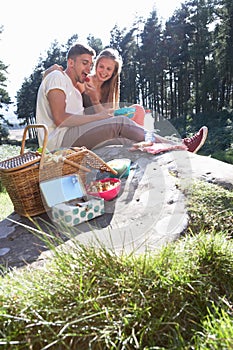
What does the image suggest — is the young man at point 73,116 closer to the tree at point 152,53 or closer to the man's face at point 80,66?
the man's face at point 80,66

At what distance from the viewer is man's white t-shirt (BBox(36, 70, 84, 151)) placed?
3.28 metres

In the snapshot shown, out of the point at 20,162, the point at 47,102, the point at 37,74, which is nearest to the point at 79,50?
the point at 47,102

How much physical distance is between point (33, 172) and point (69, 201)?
13.8 inches

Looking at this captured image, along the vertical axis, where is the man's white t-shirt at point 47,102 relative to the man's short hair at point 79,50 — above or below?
below

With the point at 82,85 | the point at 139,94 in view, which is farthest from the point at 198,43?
the point at 82,85

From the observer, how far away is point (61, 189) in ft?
8.21

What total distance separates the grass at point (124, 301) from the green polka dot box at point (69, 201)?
751 mm

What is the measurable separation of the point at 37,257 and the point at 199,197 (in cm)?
132

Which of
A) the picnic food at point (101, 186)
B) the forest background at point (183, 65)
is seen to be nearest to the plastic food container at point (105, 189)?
the picnic food at point (101, 186)

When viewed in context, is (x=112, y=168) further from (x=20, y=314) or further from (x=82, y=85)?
(x=20, y=314)

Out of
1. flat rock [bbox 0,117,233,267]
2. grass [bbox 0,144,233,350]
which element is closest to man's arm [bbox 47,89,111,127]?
flat rock [bbox 0,117,233,267]

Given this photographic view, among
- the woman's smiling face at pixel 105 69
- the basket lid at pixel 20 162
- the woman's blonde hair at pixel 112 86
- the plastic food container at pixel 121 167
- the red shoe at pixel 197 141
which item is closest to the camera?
the basket lid at pixel 20 162

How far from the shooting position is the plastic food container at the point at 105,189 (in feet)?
8.75

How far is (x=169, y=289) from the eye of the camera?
1321 millimetres
